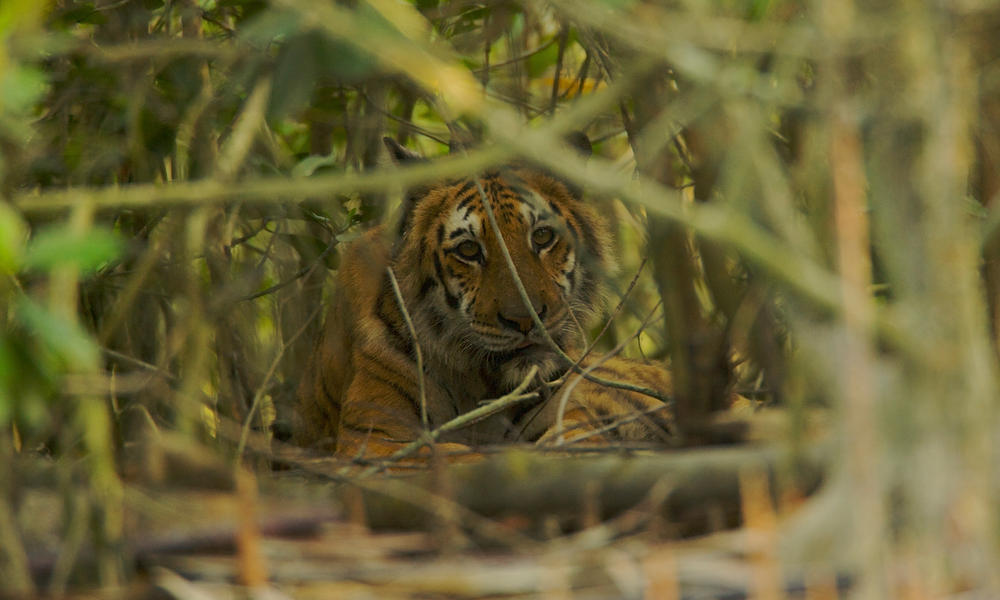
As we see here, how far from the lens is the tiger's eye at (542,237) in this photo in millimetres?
3686

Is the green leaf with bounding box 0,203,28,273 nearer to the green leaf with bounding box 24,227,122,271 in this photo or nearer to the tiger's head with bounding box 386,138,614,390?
the green leaf with bounding box 24,227,122,271

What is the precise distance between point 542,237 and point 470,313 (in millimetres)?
383

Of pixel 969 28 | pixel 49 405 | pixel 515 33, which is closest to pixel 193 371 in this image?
pixel 49 405

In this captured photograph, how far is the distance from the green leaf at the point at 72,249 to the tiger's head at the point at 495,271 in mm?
2121

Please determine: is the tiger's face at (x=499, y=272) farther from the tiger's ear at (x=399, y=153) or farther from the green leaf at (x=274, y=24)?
A: the green leaf at (x=274, y=24)

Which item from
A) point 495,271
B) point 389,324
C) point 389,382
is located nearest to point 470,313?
point 495,271

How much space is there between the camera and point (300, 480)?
103 inches

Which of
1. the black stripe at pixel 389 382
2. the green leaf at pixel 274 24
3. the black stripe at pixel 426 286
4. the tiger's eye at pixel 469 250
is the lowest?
the black stripe at pixel 389 382

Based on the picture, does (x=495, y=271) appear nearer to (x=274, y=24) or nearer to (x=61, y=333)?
(x=274, y=24)

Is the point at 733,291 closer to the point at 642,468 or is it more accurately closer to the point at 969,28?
the point at 642,468

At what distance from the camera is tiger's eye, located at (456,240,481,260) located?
3709 mm

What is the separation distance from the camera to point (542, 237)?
3697 millimetres

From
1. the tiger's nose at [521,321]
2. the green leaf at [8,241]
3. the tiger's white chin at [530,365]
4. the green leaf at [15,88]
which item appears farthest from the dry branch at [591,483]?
the tiger's white chin at [530,365]

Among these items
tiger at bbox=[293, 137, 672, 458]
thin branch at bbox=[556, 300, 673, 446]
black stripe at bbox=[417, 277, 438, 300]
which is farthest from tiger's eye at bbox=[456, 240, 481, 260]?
thin branch at bbox=[556, 300, 673, 446]
